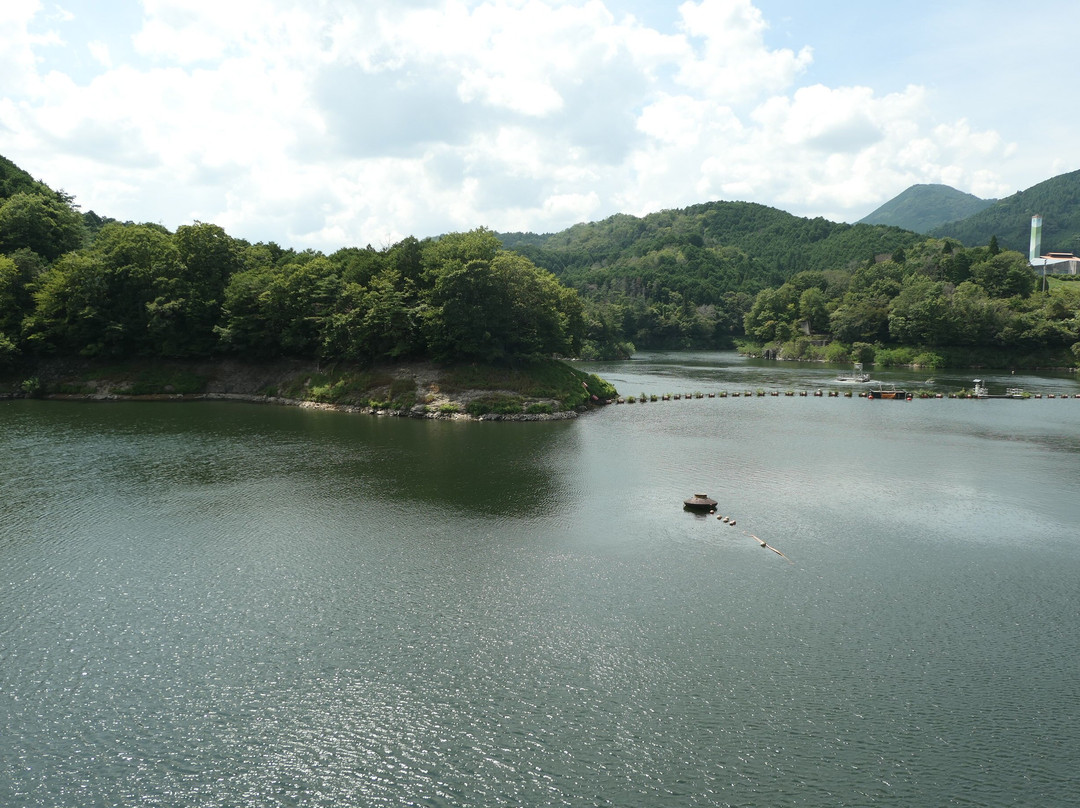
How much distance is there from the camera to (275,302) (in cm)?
6994

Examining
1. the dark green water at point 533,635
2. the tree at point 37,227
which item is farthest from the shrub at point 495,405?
the tree at point 37,227

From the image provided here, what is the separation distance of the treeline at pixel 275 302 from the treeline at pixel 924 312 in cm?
7720

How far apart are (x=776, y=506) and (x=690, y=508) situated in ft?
14.5

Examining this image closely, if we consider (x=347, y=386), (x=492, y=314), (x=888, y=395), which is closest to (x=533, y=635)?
(x=492, y=314)

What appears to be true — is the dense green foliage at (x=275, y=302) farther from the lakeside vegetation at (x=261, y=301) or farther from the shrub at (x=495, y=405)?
the shrub at (x=495, y=405)

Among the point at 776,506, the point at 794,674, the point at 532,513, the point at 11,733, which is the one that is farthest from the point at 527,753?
the point at 776,506

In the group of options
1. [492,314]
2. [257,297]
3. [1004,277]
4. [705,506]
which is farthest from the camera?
[1004,277]

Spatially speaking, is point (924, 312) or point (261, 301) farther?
point (924, 312)

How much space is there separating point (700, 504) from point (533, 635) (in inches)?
569

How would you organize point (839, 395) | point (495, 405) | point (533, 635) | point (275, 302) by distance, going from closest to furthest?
1. point (533, 635)
2. point (495, 405)
3. point (275, 302)
4. point (839, 395)

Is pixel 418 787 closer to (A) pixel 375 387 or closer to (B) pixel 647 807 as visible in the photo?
(B) pixel 647 807

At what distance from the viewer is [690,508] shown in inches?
1262

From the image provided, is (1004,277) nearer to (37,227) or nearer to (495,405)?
(495,405)

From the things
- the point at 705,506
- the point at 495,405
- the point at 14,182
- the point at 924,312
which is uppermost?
the point at 14,182
